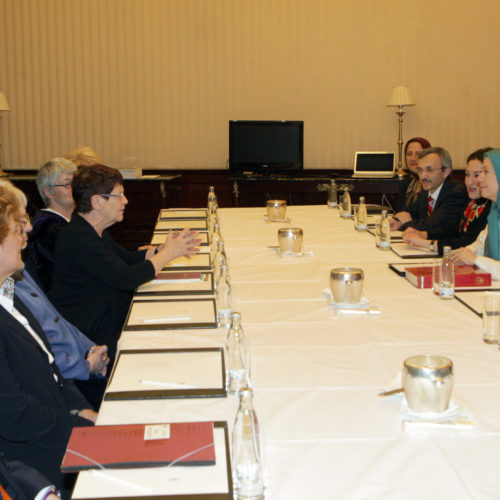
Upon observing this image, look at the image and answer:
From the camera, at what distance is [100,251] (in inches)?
115

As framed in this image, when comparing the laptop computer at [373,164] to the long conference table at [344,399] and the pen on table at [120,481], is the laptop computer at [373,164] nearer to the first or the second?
the long conference table at [344,399]

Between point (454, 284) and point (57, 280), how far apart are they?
1.64 metres

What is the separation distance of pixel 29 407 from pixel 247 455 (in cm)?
76

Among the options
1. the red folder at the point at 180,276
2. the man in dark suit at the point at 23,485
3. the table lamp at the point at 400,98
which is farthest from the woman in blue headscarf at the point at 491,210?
the table lamp at the point at 400,98

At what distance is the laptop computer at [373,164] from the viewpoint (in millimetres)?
7250

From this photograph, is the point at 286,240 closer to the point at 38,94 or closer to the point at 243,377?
the point at 243,377

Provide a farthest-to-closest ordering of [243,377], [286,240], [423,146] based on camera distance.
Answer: [423,146], [286,240], [243,377]

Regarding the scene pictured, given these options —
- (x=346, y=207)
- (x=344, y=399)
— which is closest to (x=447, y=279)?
(x=344, y=399)

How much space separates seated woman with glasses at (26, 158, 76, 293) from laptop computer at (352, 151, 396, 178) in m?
4.15

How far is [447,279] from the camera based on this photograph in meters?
2.69

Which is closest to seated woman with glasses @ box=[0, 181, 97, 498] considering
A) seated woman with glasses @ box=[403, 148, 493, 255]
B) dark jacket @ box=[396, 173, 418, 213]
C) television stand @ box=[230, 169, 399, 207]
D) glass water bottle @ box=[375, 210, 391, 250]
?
glass water bottle @ box=[375, 210, 391, 250]

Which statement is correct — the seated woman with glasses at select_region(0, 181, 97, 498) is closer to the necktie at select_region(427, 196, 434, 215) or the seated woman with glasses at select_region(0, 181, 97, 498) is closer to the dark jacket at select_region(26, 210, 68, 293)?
the dark jacket at select_region(26, 210, 68, 293)

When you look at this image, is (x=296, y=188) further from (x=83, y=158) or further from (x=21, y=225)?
(x=21, y=225)

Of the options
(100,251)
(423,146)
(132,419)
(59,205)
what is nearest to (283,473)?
(132,419)
